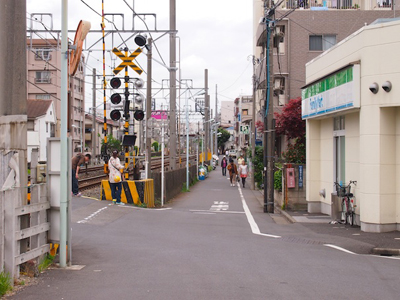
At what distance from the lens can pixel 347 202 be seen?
572 inches

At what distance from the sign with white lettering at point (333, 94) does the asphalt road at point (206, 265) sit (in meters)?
3.49

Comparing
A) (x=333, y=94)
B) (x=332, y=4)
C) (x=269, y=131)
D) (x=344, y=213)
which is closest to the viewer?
(x=333, y=94)

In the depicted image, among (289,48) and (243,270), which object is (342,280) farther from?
(289,48)

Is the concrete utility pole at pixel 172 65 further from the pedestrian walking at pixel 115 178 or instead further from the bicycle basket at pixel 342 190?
the bicycle basket at pixel 342 190

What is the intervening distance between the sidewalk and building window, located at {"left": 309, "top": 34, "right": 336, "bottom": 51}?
60.1 ft

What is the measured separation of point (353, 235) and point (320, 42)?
74.9 feet

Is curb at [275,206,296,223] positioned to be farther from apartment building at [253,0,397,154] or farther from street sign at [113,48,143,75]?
apartment building at [253,0,397,154]

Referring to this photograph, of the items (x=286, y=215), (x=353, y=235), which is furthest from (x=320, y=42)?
(x=353, y=235)

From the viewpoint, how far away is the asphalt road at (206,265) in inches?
255

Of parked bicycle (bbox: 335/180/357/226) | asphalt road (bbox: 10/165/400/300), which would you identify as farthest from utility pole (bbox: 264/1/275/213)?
asphalt road (bbox: 10/165/400/300)

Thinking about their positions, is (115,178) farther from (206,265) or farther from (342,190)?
(206,265)

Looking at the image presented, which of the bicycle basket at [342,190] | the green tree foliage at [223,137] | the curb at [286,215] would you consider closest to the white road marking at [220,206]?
the curb at [286,215]

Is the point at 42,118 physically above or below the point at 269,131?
above

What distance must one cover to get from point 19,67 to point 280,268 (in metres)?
4.75
